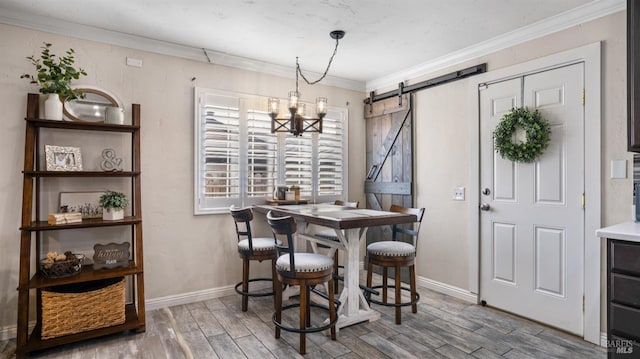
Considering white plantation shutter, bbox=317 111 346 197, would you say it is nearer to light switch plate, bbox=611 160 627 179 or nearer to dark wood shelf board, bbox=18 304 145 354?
dark wood shelf board, bbox=18 304 145 354

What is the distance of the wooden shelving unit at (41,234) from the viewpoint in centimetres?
249

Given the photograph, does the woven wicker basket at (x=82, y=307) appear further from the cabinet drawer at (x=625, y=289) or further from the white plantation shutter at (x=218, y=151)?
the cabinet drawer at (x=625, y=289)

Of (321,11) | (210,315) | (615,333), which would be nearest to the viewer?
(615,333)

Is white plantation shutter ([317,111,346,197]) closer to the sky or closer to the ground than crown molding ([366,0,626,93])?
closer to the ground

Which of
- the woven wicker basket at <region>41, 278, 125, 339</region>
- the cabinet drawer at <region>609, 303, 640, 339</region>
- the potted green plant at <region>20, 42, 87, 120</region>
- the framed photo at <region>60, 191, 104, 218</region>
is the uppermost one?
the potted green plant at <region>20, 42, 87, 120</region>

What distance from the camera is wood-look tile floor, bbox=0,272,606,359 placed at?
251cm

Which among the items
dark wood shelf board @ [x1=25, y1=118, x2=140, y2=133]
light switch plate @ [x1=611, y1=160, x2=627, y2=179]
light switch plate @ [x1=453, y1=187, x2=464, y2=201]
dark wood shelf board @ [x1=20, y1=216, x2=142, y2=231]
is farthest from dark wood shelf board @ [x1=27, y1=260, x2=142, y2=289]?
light switch plate @ [x1=611, y1=160, x2=627, y2=179]

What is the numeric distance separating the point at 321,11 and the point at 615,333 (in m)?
2.91

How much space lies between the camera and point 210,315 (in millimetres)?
3230

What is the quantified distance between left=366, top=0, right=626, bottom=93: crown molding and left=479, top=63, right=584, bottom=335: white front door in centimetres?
35

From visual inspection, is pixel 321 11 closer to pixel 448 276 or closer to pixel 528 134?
pixel 528 134

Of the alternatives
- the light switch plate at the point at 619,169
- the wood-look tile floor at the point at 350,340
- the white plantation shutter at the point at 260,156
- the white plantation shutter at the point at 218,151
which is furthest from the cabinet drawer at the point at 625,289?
the white plantation shutter at the point at 218,151

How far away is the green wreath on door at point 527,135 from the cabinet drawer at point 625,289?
1237 millimetres

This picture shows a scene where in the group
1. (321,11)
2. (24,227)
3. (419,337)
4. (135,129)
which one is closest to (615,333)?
(419,337)
